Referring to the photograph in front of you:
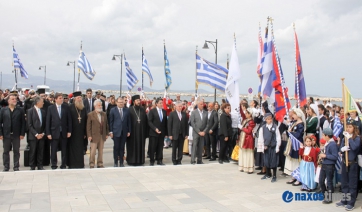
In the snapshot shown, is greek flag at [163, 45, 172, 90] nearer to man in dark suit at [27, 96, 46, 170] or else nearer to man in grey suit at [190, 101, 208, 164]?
man in grey suit at [190, 101, 208, 164]

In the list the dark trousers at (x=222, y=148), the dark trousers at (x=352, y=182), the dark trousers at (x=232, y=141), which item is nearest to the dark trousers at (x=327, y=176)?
the dark trousers at (x=352, y=182)

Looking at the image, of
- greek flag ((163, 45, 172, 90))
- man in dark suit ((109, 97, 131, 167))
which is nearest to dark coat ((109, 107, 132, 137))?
man in dark suit ((109, 97, 131, 167))

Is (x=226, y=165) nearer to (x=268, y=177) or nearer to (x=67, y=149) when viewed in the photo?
(x=268, y=177)

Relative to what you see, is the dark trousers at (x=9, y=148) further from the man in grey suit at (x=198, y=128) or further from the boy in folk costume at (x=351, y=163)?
the boy in folk costume at (x=351, y=163)

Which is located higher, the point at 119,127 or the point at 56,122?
the point at 56,122

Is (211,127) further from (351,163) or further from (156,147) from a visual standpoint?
(351,163)

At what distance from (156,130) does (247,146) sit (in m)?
2.79

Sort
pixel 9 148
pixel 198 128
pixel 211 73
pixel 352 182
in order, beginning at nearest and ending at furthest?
pixel 352 182 → pixel 9 148 → pixel 198 128 → pixel 211 73

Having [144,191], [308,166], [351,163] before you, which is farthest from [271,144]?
[144,191]

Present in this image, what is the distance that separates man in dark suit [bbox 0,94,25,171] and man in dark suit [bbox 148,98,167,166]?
3635 millimetres

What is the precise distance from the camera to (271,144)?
28.4ft

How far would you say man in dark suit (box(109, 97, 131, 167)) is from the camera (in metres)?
10.0

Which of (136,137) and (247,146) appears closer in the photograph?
(247,146)

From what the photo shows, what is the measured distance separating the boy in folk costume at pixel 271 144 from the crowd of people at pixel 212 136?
1.0 inches
